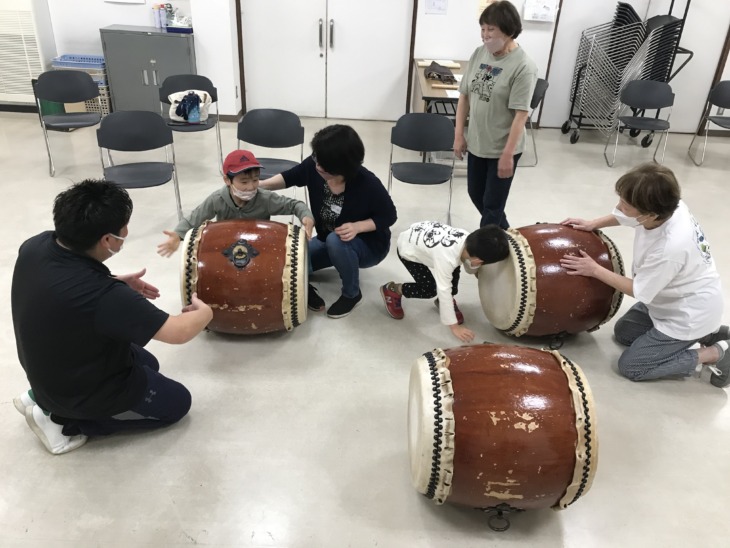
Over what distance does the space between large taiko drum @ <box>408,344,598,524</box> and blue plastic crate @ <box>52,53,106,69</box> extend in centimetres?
592

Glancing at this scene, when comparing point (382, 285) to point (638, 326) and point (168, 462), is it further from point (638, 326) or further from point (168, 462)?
point (168, 462)

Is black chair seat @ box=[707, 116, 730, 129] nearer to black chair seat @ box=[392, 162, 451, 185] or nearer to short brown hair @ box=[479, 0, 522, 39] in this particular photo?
black chair seat @ box=[392, 162, 451, 185]

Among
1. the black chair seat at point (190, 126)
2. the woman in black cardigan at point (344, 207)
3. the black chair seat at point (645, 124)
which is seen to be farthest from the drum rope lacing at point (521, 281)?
the black chair seat at point (645, 124)

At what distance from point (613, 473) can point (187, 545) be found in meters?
1.63

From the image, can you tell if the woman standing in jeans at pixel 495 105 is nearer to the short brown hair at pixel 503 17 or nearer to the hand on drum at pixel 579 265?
the short brown hair at pixel 503 17

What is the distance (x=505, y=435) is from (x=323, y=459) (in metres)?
0.83

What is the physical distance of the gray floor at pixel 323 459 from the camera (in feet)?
6.72

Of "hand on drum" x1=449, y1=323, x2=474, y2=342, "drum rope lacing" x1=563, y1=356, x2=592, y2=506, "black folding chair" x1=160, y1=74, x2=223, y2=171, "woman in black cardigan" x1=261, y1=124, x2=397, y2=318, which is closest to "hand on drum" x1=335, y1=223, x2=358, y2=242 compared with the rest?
"woman in black cardigan" x1=261, y1=124, x2=397, y2=318

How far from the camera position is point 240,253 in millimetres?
2727

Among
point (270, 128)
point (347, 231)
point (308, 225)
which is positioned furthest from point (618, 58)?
point (308, 225)

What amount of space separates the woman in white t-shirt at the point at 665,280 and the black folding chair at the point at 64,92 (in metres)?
4.21

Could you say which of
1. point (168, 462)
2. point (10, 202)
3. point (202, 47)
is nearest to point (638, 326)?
point (168, 462)

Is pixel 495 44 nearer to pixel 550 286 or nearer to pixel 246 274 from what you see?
pixel 550 286

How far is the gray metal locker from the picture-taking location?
19.9 feet
